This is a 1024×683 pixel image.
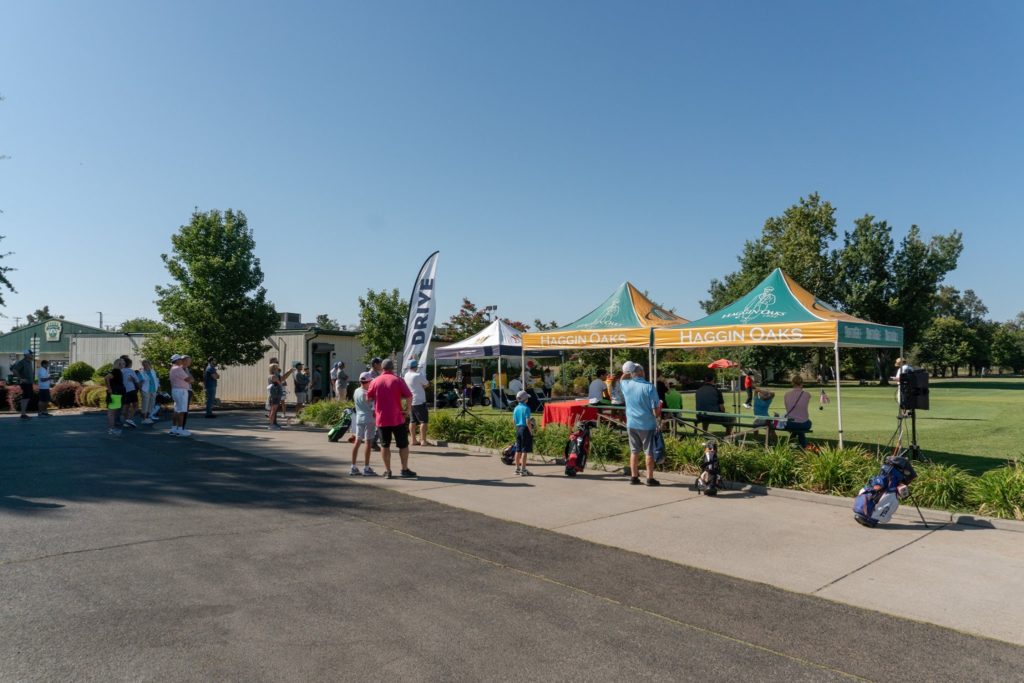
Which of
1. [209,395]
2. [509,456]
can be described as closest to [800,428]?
[509,456]

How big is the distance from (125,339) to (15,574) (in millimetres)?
36460

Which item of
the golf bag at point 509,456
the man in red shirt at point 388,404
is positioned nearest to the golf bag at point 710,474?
the golf bag at point 509,456

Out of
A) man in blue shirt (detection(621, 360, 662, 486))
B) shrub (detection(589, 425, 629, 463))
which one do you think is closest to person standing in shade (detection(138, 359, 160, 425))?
shrub (detection(589, 425, 629, 463))

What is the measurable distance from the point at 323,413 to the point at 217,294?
10.8 meters

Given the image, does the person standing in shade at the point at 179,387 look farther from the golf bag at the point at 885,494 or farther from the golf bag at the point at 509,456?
the golf bag at the point at 885,494

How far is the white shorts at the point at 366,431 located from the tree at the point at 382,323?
76.1ft

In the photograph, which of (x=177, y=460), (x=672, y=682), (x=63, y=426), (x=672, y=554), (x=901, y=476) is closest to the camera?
(x=672, y=682)

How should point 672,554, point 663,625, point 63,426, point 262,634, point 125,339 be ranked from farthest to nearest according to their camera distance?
point 125,339, point 63,426, point 672,554, point 663,625, point 262,634

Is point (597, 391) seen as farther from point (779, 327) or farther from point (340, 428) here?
point (340, 428)

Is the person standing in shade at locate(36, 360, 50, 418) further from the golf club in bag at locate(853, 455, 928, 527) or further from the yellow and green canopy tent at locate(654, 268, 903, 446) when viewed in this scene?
the golf club in bag at locate(853, 455, 928, 527)

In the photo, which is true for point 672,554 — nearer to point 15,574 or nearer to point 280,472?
point 15,574

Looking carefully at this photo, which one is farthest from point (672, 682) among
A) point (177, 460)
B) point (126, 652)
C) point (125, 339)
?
point (125, 339)

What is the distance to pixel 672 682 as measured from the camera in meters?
3.68

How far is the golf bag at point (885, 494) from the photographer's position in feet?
23.6
